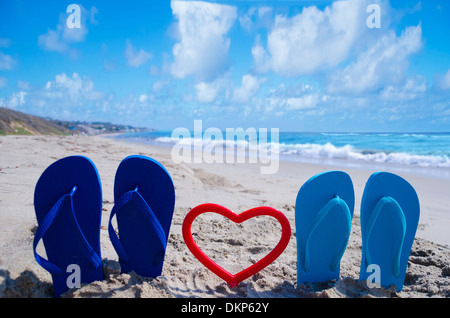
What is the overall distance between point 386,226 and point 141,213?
1448 mm

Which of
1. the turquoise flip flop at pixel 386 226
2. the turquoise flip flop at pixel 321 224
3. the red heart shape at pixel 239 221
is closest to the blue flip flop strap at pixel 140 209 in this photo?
the red heart shape at pixel 239 221

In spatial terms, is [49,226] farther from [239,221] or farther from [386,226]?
[386,226]

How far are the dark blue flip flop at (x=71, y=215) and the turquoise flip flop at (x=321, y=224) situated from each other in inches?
46.0

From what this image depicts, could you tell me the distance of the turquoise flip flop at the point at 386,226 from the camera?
1.77 metres

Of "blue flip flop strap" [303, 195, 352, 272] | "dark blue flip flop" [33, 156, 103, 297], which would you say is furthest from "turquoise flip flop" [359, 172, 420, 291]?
"dark blue flip flop" [33, 156, 103, 297]

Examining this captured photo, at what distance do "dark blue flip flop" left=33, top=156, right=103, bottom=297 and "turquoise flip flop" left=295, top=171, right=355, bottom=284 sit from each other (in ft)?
A: 3.84

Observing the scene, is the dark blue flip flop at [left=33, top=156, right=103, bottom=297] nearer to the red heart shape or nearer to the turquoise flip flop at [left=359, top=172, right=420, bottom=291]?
the red heart shape

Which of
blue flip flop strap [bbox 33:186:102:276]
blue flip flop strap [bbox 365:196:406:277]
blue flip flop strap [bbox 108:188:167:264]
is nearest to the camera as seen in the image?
blue flip flop strap [bbox 33:186:102:276]

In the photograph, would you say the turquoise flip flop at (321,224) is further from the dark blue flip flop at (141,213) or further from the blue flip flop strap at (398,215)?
the dark blue flip flop at (141,213)

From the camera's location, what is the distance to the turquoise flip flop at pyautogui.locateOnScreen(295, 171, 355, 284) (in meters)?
1.75

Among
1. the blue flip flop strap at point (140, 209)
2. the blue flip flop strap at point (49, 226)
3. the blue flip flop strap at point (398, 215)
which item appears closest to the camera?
the blue flip flop strap at point (49, 226)

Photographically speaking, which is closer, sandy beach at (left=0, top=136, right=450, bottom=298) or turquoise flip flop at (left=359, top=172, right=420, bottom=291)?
sandy beach at (left=0, top=136, right=450, bottom=298)
